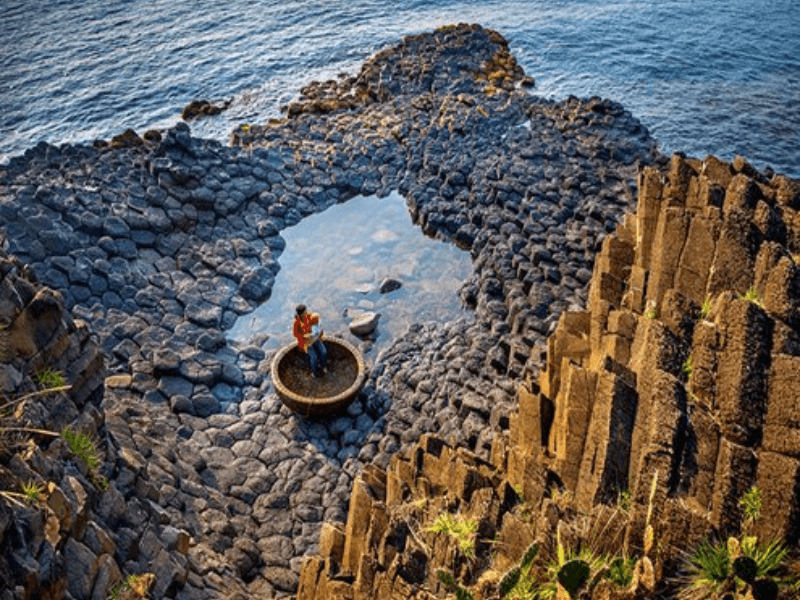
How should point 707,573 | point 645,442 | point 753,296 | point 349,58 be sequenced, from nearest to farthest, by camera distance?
point 707,573
point 645,442
point 753,296
point 349,58

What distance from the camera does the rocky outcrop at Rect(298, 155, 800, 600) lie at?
8.15 meters

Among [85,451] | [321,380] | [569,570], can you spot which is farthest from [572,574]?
[321,380]

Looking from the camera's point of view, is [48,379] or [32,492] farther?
[48,379]

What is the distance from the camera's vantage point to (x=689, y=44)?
3469cm

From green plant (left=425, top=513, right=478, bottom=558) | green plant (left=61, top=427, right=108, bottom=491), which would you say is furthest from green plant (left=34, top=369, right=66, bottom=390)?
green plant (left=425, top=513, right=478, bottom=558)

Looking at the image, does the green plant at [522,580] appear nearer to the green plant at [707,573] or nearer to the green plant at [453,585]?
the green plant at [453,585]

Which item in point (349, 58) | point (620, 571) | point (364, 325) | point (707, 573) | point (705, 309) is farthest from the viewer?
point (349, 58)

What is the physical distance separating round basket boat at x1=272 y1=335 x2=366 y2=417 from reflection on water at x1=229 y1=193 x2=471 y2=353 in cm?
160

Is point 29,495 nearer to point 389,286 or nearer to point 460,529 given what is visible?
point 460,529

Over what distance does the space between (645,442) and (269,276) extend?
13317 millimetres

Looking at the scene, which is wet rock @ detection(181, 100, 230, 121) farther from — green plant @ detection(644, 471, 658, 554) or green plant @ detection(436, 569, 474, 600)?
green plant @ detection(644, 471, 658, 554)

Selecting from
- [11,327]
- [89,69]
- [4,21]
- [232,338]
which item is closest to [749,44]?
[232,338]

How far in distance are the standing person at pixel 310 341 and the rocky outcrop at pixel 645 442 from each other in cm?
425

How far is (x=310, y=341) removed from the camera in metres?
15.8
